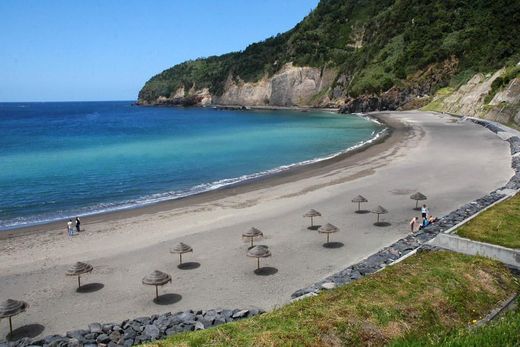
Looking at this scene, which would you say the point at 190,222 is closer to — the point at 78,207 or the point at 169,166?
the point at 78,207

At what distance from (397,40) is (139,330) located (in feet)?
471

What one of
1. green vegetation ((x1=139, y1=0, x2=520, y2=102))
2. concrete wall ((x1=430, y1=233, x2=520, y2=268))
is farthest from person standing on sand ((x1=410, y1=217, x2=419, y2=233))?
green vegetation ((x1=139, y1=0, x2=520, y2=102))

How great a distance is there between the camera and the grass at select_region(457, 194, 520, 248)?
16.9m

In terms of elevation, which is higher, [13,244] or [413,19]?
[413,19]

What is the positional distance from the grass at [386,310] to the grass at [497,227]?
7.00 feet

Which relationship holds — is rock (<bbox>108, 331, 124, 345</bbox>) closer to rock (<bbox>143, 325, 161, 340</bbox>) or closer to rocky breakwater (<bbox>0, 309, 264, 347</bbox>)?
rocky breakwater (<bbox>0, 309, 264, 347</bbox>)

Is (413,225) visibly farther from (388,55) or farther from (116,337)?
(388,55)

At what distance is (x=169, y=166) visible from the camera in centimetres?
5066

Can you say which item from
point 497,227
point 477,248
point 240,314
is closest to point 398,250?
point 477,248

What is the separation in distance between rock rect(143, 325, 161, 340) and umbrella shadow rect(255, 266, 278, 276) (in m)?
6.87

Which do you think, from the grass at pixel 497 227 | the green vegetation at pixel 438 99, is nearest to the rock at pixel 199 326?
the grass at pixel 497 227

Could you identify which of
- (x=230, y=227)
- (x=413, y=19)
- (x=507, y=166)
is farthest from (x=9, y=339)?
(x=413, y=19)

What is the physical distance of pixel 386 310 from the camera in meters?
11.7

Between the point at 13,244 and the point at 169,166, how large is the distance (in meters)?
26.5
